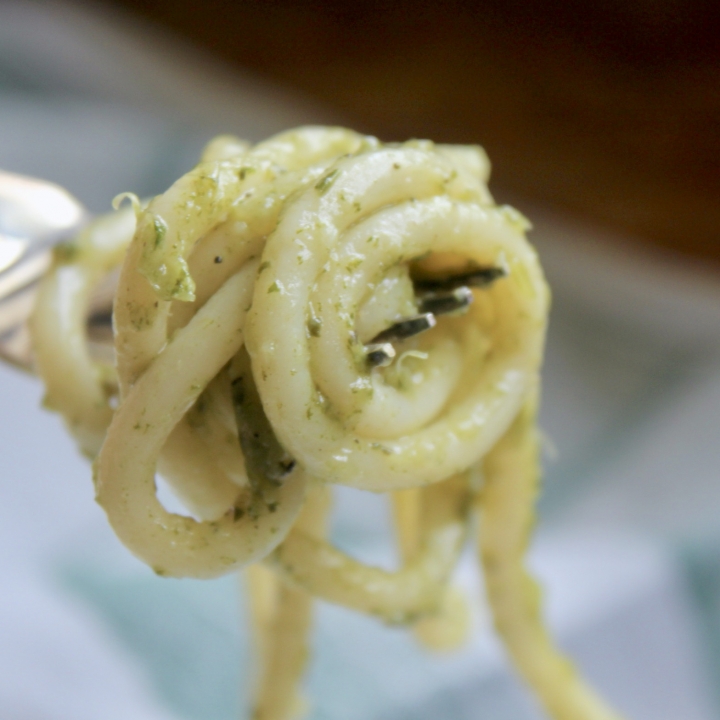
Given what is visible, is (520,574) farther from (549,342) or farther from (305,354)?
(549,342)

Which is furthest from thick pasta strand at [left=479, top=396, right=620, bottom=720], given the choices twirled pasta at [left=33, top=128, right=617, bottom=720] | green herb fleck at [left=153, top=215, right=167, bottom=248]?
green herb fleck at [left=153, top=215, right=167, bottom=248]

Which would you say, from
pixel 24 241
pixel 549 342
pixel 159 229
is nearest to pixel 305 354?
pixel 159 229

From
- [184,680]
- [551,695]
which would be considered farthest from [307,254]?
[184,680]

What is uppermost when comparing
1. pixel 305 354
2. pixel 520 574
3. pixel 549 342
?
pixel 305 354

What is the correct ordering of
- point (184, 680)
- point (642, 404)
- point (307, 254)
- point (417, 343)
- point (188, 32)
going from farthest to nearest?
point (188, 32) → point (642, 404) → point (184, 680) → point (417, 343) → point (307, 254)

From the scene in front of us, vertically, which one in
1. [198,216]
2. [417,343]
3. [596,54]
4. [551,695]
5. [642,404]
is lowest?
[642,404]

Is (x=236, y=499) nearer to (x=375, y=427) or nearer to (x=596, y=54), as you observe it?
(x=375, y=427)
